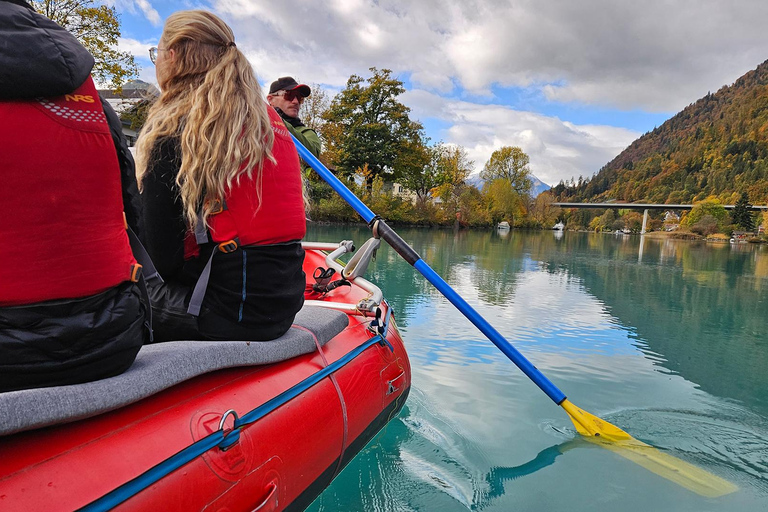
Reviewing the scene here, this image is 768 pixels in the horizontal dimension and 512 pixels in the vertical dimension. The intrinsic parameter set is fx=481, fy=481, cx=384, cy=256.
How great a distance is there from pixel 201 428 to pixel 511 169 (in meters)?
73.2

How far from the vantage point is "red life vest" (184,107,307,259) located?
1802 mm

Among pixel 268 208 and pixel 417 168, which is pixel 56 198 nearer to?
pixel 268 208

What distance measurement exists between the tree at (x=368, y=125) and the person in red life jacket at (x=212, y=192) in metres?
37.3

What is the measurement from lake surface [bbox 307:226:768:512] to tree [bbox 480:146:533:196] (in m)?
63.9

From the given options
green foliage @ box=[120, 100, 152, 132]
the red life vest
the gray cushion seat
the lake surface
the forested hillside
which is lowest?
the lake surface

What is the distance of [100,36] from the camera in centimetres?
1548

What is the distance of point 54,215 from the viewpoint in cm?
113

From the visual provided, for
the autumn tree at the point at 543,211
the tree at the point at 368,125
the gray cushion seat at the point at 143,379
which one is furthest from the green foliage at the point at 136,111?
the autumn tree at the point at 543,211

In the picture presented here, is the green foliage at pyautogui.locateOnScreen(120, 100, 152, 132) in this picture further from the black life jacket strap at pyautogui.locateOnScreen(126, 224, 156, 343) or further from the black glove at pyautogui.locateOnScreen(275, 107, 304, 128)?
the black glove at pyautogui.locateOnScreen(275, 107, 304, 128)

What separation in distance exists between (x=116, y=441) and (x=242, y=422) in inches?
15.9

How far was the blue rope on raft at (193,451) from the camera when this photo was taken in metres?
1.12

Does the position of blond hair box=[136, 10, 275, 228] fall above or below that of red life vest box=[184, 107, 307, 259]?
above

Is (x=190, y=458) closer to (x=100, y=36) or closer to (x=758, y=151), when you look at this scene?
(x=100, y=36)

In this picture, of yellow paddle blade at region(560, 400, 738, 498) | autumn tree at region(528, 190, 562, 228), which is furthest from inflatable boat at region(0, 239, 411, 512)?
autumn tree at region(528, 190, 562, 228)
